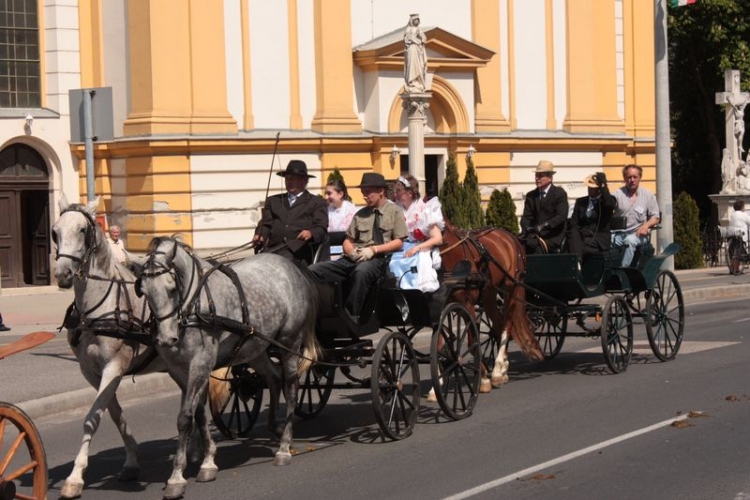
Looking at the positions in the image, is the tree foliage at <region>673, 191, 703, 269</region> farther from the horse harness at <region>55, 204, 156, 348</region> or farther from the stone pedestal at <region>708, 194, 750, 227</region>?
the horse harness at <region>55, 204, 156, 348</region>

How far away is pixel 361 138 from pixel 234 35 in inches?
163

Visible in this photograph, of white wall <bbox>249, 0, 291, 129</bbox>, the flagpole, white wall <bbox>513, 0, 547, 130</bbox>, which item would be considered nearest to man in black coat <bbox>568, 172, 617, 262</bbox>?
the flagpole

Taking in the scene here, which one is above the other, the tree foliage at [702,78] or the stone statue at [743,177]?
the tree foliage at [702,78]

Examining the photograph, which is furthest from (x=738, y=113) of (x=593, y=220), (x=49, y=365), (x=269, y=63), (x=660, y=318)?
(x=49, y=365)

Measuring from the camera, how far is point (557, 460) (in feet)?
33.6

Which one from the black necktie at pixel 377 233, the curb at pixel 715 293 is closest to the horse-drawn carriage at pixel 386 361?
the black necktie at pixel 377 233

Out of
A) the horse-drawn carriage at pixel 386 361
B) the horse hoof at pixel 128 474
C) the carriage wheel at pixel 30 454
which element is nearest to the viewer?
the carriage wheel at pixel 30 454

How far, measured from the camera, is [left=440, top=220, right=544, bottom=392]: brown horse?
1391cm

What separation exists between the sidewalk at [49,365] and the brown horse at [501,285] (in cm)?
384

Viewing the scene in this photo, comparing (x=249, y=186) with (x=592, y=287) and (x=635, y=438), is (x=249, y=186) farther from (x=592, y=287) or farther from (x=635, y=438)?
(x=635, y=438)

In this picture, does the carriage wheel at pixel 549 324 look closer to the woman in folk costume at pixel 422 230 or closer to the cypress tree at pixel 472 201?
the woman in folk costume at pixel 422 230

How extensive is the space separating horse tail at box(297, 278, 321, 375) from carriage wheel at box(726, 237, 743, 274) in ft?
71.4

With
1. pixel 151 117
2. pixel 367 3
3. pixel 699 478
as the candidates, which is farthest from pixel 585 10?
pixel 699 478

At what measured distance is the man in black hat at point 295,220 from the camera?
11758 millimetres
